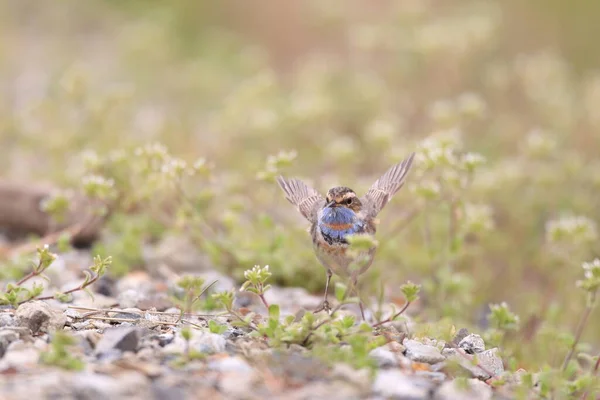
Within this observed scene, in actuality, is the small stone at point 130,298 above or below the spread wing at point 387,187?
below

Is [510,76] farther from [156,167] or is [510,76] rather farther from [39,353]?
[39,353]

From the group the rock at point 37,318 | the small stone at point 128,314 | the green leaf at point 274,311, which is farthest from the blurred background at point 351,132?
the rock at point 37,318

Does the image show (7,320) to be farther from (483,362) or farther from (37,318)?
(483,362)

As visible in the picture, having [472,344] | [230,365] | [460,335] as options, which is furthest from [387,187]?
[230,365]

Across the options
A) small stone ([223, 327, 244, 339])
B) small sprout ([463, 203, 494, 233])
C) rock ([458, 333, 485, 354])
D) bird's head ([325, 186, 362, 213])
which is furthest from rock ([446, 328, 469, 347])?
small sprout ([463, 203, 494, 233])

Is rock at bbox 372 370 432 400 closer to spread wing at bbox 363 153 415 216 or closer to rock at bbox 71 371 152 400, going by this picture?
rock at bbox 71 371 152 400

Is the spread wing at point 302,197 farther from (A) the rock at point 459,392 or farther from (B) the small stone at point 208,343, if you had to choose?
(A) the rock at point 459,392

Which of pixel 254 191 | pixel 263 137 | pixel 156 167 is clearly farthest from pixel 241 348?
pixel 263 137
